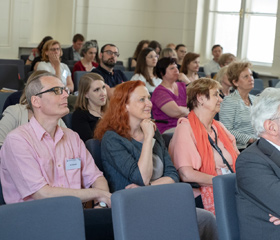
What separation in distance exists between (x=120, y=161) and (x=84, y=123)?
1.10 meters

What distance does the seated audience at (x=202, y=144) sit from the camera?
3379 millimetres

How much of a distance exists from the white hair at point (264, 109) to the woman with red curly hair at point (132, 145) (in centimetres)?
78

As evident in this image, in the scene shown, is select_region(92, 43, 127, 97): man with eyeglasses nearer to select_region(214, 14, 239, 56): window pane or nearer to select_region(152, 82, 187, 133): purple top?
select_region(152, 82, 187, 133): purple top

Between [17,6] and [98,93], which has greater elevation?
[17,6]

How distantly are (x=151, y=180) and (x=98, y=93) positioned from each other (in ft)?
4.25

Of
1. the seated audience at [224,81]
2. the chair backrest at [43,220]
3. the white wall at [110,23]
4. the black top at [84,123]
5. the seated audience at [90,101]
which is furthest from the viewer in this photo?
the white wall at [110,23]

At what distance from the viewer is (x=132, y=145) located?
3150 mm

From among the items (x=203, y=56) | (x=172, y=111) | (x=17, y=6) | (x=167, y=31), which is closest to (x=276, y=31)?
(x=203, y=56)

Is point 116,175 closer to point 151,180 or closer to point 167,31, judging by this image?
point 151,180

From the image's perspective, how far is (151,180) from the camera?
3.22m

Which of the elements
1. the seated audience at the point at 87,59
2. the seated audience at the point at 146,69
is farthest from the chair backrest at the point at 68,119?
the seated audience at the point at 87,59

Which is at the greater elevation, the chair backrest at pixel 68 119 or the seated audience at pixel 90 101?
the seated audience at pixel 90 101

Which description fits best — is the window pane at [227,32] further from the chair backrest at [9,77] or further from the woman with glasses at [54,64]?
the chair backrest at [9,77]

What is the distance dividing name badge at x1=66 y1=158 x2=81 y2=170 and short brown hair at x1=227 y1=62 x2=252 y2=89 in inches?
97.1
